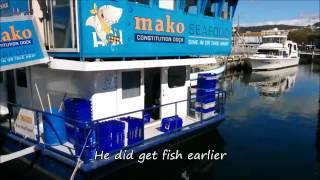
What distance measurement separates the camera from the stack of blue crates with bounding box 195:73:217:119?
966 cm

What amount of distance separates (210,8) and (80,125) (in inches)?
244

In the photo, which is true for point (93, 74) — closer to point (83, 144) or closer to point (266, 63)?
point (83, 144)

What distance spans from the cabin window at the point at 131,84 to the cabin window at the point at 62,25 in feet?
6.02

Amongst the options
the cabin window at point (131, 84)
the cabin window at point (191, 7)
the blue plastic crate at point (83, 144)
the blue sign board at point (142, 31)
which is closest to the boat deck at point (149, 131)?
the blue plastic crate at point (83, 144)

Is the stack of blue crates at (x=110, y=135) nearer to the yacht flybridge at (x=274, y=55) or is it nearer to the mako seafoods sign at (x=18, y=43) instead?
the mako seafoods sign at (x=18, y=43)

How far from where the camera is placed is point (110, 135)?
6.44 meters

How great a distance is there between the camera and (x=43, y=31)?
694cm

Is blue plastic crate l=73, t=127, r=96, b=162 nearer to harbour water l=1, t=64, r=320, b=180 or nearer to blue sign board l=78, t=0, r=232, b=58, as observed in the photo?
harbour water l=1, t=64, r=320, b=180

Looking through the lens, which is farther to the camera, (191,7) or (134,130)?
(191,7)

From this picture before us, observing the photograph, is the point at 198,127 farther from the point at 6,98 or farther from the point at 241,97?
the point at 241,97

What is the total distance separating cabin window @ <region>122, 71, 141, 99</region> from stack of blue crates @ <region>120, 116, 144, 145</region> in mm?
1091

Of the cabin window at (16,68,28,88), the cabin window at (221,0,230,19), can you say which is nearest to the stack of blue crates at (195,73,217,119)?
the cabin window at (221,0,230,19)

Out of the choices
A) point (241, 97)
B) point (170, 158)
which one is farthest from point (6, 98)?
point (241, 97)

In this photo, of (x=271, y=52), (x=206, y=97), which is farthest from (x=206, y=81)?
(x=271, y=52)
